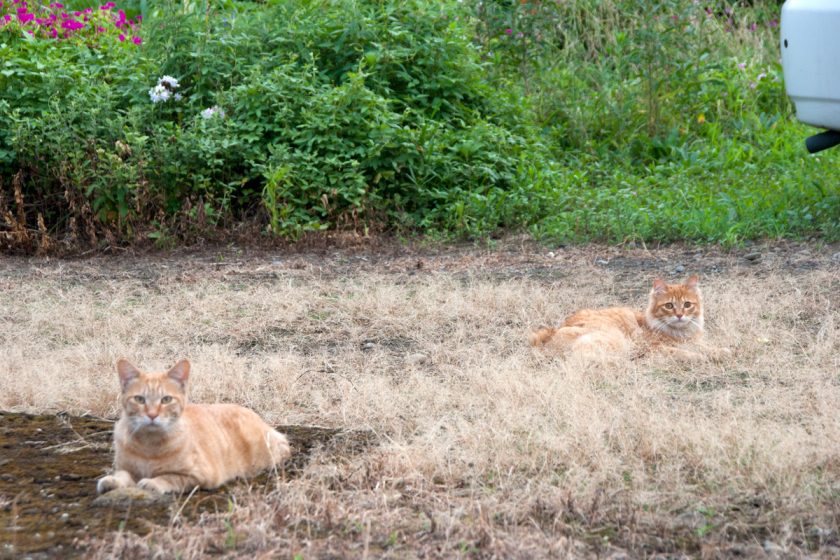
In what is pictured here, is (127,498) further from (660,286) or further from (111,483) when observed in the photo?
(660,286)

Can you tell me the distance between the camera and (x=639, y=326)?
19.7 ft

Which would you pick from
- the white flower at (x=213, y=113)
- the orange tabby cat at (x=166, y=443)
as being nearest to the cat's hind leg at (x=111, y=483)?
the orange tabby cat at (x=166, y=443)

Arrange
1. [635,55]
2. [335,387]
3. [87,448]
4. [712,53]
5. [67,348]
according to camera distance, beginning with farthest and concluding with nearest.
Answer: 1. [712,53]
2. [635,55]
3. [67,348]
4. [335,387]
5. [87,448]

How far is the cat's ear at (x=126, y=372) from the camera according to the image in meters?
3.91

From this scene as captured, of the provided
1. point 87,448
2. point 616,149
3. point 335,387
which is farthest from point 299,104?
point 87,448

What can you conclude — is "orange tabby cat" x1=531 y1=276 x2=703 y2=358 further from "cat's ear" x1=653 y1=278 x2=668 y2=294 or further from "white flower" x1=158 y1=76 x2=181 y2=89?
"white flower" x1=158 y1=76 x2=181 y2=89

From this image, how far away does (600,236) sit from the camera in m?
8.50

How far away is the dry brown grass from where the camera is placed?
345 cm

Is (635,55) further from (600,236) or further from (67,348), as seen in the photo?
(67,348)

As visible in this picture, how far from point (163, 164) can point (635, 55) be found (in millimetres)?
4671

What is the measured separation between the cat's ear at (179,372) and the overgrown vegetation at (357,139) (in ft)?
14.7

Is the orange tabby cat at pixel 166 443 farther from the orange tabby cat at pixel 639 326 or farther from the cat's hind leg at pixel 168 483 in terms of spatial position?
the orange tabby cat at pixel 639 326

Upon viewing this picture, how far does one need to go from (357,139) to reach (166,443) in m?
5.28

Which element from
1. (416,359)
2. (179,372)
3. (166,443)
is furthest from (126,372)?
(416,359)
